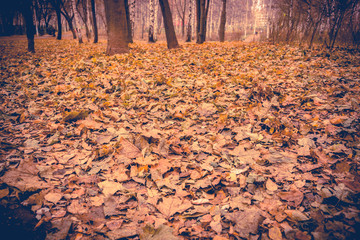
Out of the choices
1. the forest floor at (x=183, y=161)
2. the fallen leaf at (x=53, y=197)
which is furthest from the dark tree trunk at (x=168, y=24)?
the fallen leaf at (x=53, y=197)

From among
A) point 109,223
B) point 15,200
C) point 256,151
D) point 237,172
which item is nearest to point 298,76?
point 256,151

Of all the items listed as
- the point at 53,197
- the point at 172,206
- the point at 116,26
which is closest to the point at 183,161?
the point at 172,206

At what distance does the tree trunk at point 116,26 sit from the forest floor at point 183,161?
3842 millimetres

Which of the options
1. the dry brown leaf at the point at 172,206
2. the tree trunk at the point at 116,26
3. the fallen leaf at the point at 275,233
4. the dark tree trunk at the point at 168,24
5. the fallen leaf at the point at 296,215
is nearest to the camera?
the fallen leaf at the point at 275,233

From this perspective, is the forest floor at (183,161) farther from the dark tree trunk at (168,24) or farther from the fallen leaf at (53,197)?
the dark tree trunk at (168,24)

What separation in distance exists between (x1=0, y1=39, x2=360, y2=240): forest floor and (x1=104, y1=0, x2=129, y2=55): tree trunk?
3.84 m

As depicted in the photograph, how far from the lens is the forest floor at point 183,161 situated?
53.6 inches

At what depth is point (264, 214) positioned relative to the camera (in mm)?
1427

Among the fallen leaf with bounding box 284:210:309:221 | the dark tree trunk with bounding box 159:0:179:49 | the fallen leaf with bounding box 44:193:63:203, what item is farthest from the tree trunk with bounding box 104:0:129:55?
the fallen leaf with bounding box 284:210:309:221

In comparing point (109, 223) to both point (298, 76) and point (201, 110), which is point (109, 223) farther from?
point (298, 76)

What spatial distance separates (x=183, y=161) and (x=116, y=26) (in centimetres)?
683

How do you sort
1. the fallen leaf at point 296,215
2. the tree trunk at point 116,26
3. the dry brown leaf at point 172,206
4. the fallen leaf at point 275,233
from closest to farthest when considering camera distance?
the fallen leaf at point 275,233
the fallen leaf at point 296,215
the dry brown leaf at point 172,206
the tree trunk at point 116,26

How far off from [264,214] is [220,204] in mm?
316

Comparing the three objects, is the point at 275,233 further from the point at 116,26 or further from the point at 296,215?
the point at 116,26
